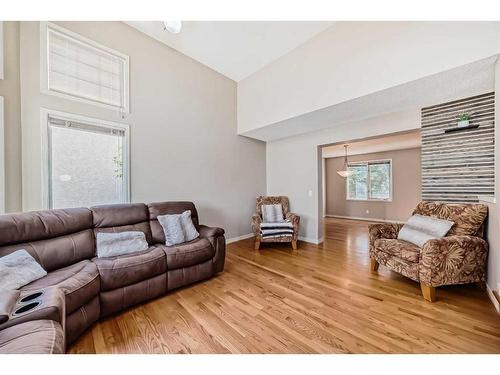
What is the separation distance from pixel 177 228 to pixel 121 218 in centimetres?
67

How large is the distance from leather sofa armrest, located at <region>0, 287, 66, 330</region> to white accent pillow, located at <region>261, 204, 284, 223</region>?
10.7ft

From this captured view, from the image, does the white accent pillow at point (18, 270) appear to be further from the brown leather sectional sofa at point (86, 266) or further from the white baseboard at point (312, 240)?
the white baseboard at point (312, 240)

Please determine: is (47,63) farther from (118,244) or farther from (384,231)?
(384,231)

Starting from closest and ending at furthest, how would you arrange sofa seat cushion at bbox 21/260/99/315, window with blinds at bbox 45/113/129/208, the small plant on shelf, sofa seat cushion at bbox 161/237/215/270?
sofa seat cushion at bbox 21/260/99/315, sofa seat cushion at bbox 161/237/215/270, window with blinds at bbox 45/113/129/208, the small plant on shelf

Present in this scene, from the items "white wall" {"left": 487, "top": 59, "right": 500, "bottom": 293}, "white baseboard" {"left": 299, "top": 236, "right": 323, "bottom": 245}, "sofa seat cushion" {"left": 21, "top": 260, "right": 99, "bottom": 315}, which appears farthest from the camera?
"white baseboard" {"left": 299, "top": 236, "right": 323, "bottom": 245}

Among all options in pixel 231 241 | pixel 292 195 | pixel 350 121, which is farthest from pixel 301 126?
pixel 231 241

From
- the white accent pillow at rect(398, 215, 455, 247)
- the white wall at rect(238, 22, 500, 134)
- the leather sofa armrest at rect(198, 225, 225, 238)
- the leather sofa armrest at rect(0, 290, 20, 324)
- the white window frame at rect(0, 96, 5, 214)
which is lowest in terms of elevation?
the leather sofa armrest at rect(0, 290, 20, 324)

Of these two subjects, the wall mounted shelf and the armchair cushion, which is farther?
the armchair cushion

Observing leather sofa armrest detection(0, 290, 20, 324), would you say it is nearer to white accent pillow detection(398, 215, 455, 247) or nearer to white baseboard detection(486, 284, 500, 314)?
white accent pillow detection(398, 215, 455, 247)

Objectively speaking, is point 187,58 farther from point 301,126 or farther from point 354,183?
point 354,183

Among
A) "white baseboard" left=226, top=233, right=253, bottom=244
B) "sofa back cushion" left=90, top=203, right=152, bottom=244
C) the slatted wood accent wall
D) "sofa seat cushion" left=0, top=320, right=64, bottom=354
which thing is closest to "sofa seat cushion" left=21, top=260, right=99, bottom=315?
"sofa seat cushion" left=0, top=320, right=64, bottom=354

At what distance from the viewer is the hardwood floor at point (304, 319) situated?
148 centimetres

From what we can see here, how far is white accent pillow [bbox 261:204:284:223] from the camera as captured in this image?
4.21 m

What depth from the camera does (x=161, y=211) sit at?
2844 mm
